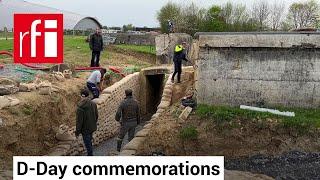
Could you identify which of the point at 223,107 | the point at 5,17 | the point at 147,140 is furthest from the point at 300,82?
the point at 5,17

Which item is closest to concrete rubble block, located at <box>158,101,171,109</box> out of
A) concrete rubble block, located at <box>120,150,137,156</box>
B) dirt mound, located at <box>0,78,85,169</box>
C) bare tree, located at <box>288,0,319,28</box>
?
dirt mound, located at <box>0,78,85,169</box>

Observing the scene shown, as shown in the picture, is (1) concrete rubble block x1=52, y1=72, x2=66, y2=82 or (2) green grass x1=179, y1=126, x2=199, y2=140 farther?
(1) concrete rubble block x1=52, y1=72, x2=66, y2=82

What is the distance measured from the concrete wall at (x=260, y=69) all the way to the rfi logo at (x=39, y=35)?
16.3ft

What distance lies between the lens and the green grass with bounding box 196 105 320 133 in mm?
11086

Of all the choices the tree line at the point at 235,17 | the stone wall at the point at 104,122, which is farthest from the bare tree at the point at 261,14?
the stone wall at the point at 104,122

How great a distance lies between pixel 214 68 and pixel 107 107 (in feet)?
13.3

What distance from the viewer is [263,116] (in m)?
11.5

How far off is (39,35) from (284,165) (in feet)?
27.7

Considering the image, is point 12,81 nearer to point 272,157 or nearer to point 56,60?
point 56,60

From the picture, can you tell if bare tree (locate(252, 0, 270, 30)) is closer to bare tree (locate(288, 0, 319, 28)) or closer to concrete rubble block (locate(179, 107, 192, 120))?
bare tree (locate(288, 0, 319, 28))

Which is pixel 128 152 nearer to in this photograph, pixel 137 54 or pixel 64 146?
pixel 64 146

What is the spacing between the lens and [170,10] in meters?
40.4

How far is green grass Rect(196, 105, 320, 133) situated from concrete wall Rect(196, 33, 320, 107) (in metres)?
0.46

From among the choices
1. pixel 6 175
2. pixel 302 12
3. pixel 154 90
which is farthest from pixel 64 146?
pixel 302 12
